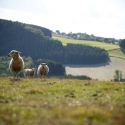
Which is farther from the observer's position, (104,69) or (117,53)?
(117,53)

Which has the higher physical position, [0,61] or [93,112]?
[93,112]

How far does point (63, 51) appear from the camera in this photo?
19150 cm

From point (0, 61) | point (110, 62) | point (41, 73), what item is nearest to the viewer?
point (41, 73)

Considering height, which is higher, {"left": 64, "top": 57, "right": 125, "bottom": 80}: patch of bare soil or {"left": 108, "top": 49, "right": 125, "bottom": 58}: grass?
{"left": 108, "top": 49, "right": 125, "bottom": 58}: grass

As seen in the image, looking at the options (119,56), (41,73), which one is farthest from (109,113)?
(119,56)

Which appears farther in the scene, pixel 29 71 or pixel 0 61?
pixel 0 61

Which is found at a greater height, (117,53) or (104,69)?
(117,53)

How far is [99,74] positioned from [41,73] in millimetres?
112610

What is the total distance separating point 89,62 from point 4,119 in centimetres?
17927

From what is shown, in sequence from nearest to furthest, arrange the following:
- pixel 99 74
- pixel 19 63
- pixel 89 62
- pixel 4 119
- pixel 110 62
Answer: pixel 4 119 → pixel 19 63 → pixel 99 74 → pixel 110 62 → pixel 89 62

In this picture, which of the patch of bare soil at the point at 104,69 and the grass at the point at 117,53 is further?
the grass at the point at 117,53

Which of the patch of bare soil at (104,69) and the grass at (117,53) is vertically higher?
the grass at (117,53)

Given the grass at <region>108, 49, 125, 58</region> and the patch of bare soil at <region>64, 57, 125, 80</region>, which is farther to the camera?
the grass at <region>108, 49, 125, 58</region>

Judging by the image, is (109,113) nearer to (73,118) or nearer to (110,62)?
(73,118)
